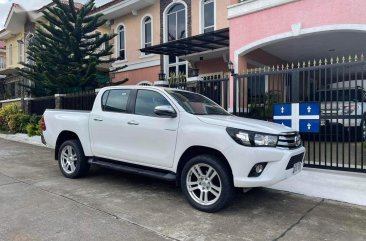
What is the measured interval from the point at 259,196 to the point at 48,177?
427 cm

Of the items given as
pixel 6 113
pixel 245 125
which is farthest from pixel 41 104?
pixel 245 125

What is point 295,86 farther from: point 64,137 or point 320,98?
point 64,137

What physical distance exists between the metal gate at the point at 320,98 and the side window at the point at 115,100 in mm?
3334

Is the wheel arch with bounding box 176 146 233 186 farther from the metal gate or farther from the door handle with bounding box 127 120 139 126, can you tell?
the metal gate

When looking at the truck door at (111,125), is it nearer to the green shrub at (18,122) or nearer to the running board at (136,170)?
the running board at (136,170)

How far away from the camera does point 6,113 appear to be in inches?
666

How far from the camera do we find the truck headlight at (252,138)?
185 inches

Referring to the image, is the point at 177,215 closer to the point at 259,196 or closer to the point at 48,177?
the point at 259,196

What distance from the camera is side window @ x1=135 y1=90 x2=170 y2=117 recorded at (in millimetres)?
5715

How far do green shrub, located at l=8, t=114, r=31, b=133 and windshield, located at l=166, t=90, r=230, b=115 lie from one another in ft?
37.8

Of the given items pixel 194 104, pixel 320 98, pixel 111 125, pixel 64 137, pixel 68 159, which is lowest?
pixel 68 159

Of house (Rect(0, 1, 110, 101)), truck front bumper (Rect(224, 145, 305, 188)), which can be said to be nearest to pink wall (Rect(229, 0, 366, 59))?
truck front bumper (Rect(224, 145, 305, 188))

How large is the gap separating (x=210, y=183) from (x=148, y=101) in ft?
6.06

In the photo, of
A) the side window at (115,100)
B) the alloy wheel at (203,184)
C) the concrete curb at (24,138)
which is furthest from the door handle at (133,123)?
the concrete curb at (24,138)
